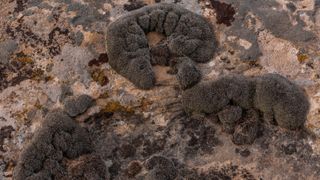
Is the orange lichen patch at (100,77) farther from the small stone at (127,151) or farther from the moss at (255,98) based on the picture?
the moss at (255,98)

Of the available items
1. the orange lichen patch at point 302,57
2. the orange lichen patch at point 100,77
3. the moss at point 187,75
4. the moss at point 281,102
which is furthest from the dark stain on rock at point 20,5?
the orange lichen patch at point 302,57

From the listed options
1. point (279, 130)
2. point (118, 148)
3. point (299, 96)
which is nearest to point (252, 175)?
point (279, 130)

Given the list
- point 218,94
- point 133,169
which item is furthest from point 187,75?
point 133,169

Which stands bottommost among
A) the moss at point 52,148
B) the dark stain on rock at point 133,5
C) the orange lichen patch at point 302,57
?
the moss at point 52,148

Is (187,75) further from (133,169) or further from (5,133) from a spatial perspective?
(5,133)

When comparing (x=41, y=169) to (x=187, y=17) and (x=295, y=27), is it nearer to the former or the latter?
(x=187, y=17)

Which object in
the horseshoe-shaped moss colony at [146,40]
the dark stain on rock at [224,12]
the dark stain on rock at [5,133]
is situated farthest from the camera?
the dark stain on rock at [224,12]

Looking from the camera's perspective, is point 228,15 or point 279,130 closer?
point 279,130
